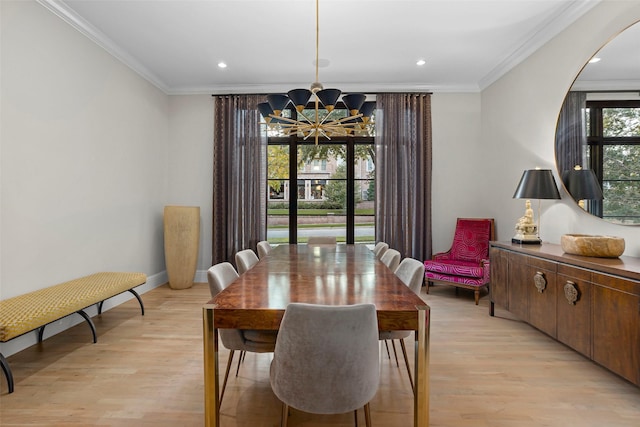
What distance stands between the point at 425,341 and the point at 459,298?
10.1 ft

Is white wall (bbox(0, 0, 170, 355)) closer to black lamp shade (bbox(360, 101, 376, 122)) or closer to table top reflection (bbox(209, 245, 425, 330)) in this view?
table top reflection (bbox(209, 245, 425, 330))

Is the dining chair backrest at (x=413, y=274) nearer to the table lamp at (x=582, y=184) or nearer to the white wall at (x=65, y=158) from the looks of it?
the table lamp at (x=582, y=184)

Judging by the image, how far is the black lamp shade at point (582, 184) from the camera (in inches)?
107

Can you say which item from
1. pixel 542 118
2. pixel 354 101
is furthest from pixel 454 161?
pixel 354 101

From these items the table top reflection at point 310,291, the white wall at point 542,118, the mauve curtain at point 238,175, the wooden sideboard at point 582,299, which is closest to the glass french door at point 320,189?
the mauve curtain at point 238,175

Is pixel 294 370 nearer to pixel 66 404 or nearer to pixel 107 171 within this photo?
pixel 66 404

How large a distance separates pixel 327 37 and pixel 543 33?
2301 mm

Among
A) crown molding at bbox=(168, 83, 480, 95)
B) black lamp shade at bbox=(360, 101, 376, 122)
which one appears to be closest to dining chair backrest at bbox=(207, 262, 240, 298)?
black lamp shade at bbox=(360, 101, 376, 122)

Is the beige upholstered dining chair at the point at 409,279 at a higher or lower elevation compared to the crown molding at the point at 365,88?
lower

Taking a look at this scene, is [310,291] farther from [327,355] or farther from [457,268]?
[457,268]

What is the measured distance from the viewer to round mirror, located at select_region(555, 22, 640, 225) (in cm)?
240

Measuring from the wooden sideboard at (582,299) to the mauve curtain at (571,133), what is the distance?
0.84m

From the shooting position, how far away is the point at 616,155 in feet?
8.22

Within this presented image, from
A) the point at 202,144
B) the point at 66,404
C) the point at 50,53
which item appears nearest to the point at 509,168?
the point at 202,144
